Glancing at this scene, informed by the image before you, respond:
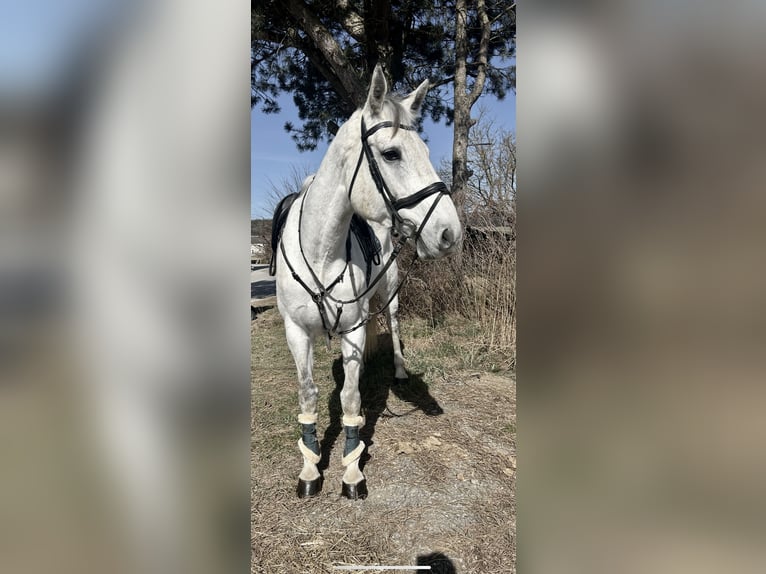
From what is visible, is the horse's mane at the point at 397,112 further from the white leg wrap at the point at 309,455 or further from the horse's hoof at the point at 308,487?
the horse's hoof at the point at 308,487

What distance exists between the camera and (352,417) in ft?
7.66

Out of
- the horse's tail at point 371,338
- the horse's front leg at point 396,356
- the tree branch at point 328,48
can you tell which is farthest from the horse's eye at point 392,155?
the horse's front leg at point 396,356

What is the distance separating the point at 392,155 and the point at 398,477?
6.54 feet

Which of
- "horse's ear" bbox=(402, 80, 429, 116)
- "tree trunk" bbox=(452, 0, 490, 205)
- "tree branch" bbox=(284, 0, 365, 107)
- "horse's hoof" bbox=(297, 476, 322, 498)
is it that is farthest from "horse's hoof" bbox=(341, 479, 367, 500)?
"tree trunk" bbox=(452, 0, 490, 205)

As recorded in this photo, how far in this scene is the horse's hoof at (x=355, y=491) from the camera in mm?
2221

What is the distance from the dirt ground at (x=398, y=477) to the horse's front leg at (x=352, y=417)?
0.31ft
